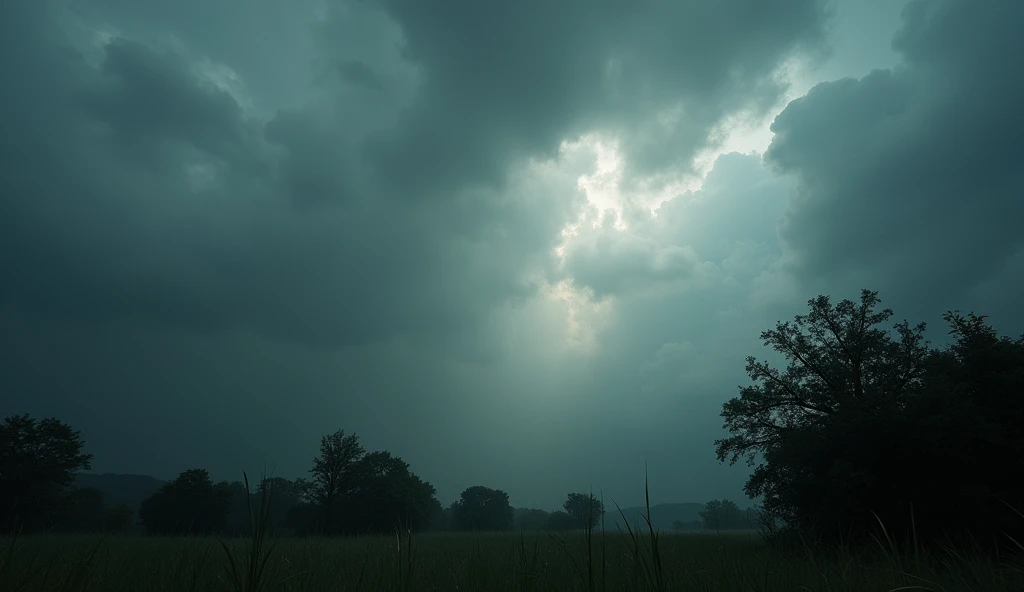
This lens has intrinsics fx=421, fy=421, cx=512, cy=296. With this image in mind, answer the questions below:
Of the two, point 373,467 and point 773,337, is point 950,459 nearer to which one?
point 773,337

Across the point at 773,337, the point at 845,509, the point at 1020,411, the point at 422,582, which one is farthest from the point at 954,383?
the point at 422,582

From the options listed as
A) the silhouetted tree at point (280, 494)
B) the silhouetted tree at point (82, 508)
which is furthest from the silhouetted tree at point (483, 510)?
the silhouetted tree at point (82, 508)

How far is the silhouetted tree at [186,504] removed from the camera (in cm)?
4944

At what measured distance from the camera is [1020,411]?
18.2 meters

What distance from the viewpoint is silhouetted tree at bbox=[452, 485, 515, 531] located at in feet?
270

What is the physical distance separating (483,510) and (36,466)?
214ft

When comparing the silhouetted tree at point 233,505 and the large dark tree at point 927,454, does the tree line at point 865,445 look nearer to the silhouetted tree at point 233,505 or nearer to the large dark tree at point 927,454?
the large dark tree at point 927,454

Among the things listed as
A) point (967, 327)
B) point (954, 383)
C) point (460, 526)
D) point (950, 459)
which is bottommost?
point (460, 526)

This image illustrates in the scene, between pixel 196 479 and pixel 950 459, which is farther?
pixel 196 479

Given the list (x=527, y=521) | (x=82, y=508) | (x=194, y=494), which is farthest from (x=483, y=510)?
(x=82, y=508)

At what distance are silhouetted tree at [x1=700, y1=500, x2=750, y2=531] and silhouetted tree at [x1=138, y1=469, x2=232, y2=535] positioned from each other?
54404 mm

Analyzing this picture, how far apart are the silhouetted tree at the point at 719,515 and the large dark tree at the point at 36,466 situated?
60.3 meters

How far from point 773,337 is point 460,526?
249ft

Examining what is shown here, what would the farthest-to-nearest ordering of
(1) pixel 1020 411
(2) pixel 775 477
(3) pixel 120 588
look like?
(2) pixel 775 477 < (1) pixel 1020 411 < (3) pixel 120 588
